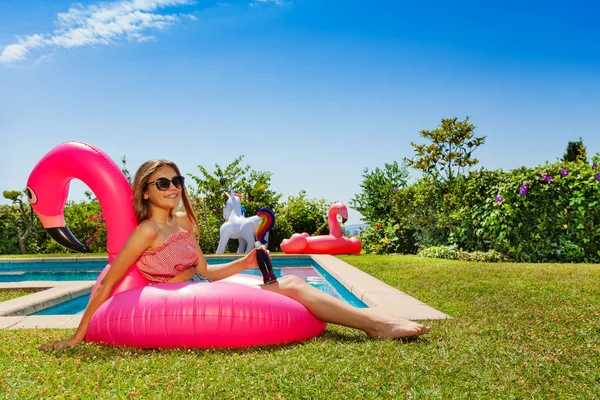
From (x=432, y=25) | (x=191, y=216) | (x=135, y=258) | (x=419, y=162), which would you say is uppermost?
(x=432, y=25)

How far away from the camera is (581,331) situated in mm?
4590

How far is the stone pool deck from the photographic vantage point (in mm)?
5391

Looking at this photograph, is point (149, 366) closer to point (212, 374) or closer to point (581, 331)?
point (212, 374)

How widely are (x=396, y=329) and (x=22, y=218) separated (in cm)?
1780

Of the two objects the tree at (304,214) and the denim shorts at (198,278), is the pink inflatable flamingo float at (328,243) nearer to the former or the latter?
the tree at (304,214)

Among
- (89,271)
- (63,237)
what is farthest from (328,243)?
(63,237)

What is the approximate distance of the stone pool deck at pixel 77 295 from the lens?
539cm

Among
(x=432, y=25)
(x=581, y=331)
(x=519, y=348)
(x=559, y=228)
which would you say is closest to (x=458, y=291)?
(x=581, y=331)

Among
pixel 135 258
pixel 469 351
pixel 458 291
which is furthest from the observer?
pixel 458 291

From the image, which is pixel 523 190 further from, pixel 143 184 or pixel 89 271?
pixel 89 271

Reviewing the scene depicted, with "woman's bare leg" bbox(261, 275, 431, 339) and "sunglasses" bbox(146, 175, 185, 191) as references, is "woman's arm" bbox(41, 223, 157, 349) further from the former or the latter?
"woman's bare leg" bbox(261, 275, 431, 339)

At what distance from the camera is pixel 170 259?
4.50 metres

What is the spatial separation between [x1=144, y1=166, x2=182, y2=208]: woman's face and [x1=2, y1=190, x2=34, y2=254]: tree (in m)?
16.0

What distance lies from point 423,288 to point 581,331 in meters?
2.94
